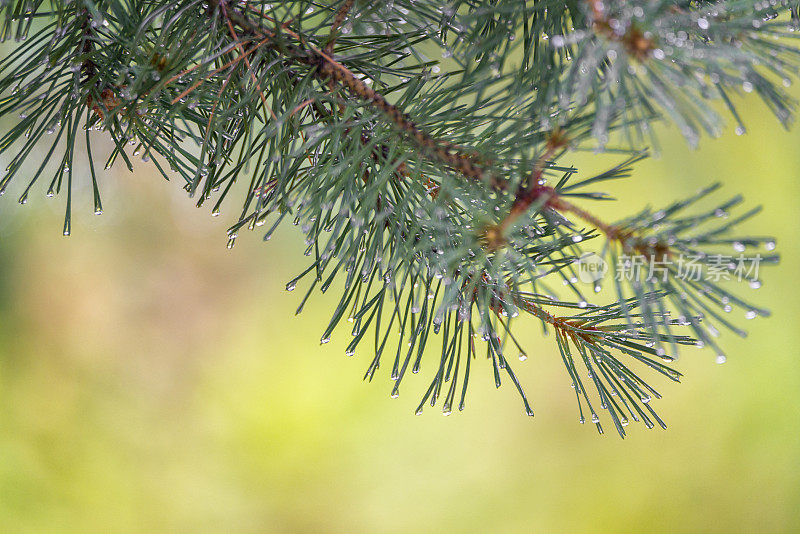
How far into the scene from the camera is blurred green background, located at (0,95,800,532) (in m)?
0.97

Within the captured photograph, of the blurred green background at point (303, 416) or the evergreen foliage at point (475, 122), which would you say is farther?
the blurred green background at point (303, 416)

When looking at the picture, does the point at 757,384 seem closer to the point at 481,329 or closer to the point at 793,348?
the point at 793,348

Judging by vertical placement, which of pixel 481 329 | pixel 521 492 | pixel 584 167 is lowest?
pixel 521 492

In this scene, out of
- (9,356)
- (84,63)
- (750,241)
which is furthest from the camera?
(9,356)

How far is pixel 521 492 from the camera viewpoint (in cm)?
99

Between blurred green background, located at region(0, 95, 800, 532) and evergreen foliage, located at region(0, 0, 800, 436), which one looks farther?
blurred green background, located at region(0, 95, 800, 532)

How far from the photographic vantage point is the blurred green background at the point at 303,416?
97cm

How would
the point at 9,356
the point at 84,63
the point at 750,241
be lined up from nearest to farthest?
the point at 750,241
the point at 84,63
the point at 9,356

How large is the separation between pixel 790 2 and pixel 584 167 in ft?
2.74

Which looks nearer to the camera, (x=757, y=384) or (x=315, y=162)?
(x=315, y=162)

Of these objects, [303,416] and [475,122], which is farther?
[303,416]

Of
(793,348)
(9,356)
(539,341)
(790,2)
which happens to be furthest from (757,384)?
(9,356)

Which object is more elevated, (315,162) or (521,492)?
(315,162)

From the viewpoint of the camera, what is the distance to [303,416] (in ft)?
3.24
